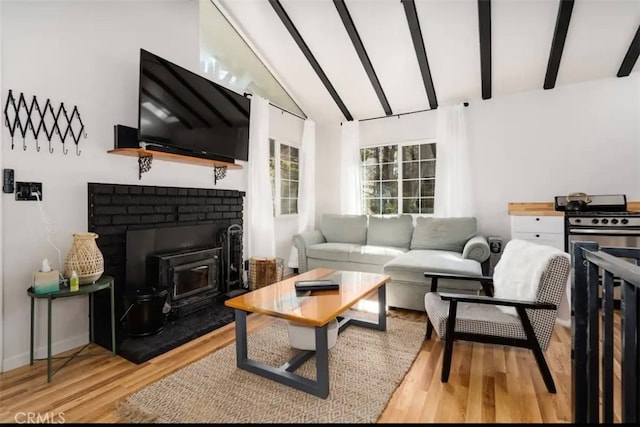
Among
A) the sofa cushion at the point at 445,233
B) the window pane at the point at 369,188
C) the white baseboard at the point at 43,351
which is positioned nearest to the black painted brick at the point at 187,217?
the white baseboard at the point at 43,351

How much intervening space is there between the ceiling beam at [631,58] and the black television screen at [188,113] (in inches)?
151

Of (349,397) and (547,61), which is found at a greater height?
(547,61)

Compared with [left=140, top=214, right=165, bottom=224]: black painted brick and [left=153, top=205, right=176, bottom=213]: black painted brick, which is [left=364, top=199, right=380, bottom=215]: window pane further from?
[left=140, top=214, right=165, bottom=224]: black painted brick

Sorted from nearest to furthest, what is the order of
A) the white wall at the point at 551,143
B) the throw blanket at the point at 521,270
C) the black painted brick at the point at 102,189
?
the throw blanket at the point at 521,270 < the black painted brick at the point at 102,189 < the white wall at the point at 551,143

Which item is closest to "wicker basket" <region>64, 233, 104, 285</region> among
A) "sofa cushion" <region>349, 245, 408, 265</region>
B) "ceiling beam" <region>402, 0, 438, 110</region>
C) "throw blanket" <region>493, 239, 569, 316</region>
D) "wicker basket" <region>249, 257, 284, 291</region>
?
"wicker basket" <region>249, 257, 284, 291</region>

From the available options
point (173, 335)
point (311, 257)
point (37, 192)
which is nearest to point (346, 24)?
point (311, 257)

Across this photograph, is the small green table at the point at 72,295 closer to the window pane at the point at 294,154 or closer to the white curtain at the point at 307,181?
the white curtain at the point at 307,181

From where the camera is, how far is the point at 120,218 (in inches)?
95.4

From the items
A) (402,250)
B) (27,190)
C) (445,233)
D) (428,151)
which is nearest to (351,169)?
(428,151)

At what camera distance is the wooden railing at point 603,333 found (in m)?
0.90

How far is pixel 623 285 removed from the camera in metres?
0.92

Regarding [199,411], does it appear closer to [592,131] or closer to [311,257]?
[311,257]

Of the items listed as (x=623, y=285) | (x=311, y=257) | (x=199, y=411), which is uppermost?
(x=623, y=285)

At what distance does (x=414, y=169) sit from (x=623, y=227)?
7.66ft
